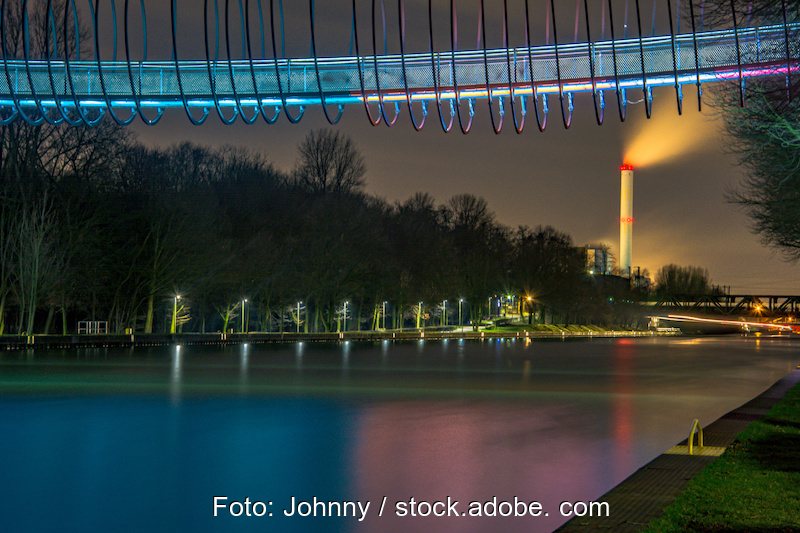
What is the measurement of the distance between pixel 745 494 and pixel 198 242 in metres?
55.4

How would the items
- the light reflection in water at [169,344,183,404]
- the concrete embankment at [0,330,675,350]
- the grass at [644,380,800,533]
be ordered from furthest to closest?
the concrete embankment at [0,330,675,350] < the light reflection in water at [169,344,183,404] < the grass at [644,380,800,533]

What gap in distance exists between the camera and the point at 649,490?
1026 centimetres

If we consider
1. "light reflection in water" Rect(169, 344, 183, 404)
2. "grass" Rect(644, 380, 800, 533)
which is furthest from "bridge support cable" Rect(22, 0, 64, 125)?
"grass" Rect(644, 380, 800, 533)

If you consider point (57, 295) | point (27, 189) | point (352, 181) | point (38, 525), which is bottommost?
point (38, 525)

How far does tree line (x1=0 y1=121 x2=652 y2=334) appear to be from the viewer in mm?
50875

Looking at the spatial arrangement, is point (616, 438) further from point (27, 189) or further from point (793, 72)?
point (27, 189)

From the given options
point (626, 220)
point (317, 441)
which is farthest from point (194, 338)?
point (626, 220)

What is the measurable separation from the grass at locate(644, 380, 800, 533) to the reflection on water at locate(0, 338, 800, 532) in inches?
63.3

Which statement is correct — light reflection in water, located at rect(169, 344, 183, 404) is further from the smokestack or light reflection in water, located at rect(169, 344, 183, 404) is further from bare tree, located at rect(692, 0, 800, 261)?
the smokestack

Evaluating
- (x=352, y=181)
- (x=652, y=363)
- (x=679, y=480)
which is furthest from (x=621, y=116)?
(x=352, y=181)

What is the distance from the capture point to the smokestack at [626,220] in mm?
181750

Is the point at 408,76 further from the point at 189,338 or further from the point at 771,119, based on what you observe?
the point at 189,338

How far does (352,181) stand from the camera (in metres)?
84.2

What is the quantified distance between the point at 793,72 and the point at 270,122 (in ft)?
40.0
